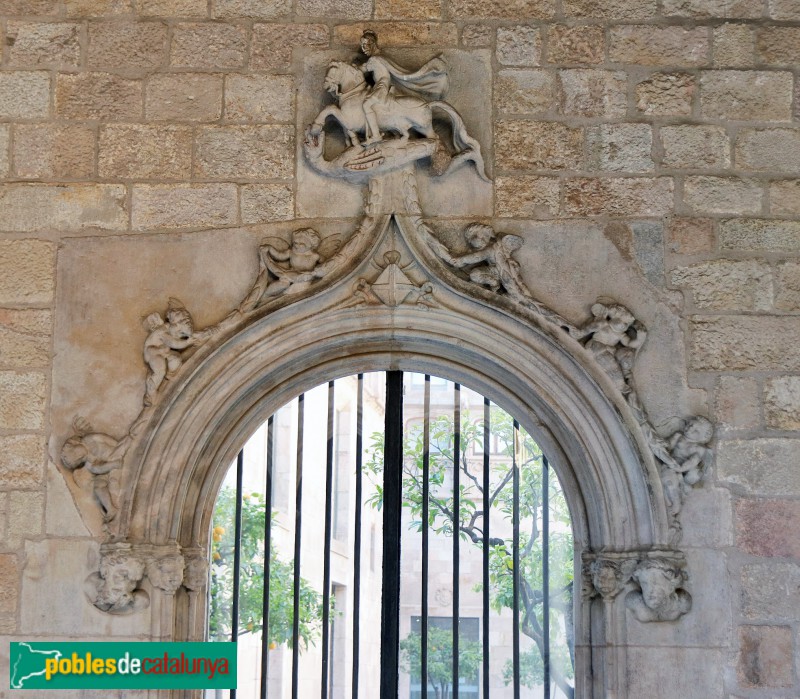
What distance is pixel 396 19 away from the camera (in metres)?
5.08

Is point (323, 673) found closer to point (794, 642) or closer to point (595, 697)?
point (595, 697)

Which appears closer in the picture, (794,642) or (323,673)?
(794,642)

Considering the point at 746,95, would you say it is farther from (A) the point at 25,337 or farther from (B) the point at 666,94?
(A) the point at 25,337

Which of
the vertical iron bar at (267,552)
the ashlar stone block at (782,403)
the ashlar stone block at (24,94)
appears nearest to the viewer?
the ashlar stone block at (782,403)

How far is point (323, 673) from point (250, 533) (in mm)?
625

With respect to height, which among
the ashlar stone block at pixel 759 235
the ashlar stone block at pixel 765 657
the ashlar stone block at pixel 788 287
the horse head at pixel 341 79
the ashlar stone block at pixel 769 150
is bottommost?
the ashlar stone block at pixel 765 657

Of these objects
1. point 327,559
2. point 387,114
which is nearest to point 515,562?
point 327,559

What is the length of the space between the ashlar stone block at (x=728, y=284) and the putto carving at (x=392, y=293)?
97 centimetres

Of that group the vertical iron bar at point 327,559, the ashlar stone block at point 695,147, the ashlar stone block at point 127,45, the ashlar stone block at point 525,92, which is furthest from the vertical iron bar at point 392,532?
the ashlar stone block at point 127,45

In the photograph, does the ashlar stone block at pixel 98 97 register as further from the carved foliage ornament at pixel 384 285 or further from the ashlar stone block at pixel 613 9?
the ashlar stone block at pixel 613 9

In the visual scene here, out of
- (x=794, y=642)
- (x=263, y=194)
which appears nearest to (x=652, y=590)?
(x=794, y=642)

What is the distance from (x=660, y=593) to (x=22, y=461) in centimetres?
241

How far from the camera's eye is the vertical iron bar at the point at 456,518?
16.1 feet

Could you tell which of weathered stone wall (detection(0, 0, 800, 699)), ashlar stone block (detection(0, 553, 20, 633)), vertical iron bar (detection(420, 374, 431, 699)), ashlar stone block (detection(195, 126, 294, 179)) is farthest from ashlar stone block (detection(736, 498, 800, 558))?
ashlar stone block (detection(0, 553, 20, 633))
